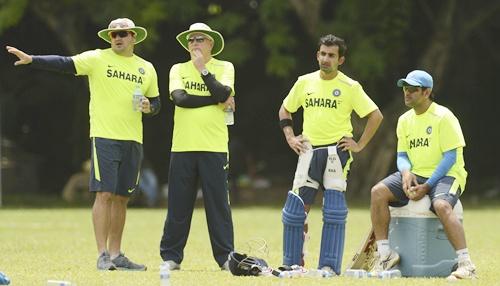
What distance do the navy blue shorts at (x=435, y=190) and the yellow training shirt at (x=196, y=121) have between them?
1648 mm

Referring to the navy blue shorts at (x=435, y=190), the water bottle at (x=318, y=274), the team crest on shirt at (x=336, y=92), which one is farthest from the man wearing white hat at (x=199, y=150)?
the navy blue shorts at (x=435, y=190)

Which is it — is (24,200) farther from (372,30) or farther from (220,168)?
(220,168)

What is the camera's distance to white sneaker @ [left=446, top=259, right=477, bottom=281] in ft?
36.5

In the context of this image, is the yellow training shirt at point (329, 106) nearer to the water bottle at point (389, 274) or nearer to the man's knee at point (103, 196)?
the water bottle at point (389, 274)

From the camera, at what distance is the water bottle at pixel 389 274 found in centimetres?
1124

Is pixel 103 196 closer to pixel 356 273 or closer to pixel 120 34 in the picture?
pixel 120 34

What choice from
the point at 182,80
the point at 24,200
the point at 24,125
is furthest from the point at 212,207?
the point at 24,125

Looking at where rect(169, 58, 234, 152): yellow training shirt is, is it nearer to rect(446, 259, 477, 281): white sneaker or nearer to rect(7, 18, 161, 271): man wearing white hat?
rect(7, 18, 161, 271): man wearing white hat

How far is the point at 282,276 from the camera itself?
1100 centimetres

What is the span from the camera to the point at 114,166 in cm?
1228

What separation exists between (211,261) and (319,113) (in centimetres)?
256

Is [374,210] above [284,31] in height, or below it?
below

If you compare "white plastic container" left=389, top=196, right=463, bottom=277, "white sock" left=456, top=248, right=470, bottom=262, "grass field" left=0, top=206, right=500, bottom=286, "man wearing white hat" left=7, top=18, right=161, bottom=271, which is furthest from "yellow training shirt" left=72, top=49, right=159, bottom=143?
"white sock" left=456, top=248, right=470, bottom=262

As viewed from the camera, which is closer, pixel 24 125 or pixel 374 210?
pixel 374 210
